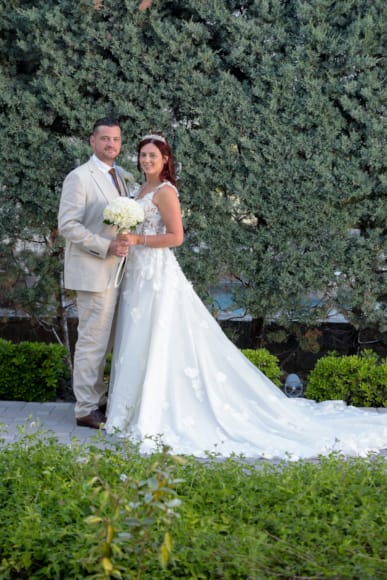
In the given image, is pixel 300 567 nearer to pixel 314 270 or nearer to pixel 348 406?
pixel 348 406

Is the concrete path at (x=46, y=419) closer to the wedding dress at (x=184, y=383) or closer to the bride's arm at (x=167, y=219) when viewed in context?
the wedding dress at (x=184, y=383)

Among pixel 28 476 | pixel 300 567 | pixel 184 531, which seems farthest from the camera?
pixel 28 476

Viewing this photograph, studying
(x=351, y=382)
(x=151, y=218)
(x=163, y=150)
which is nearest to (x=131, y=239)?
(x=151, y=218)

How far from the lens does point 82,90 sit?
722 cm

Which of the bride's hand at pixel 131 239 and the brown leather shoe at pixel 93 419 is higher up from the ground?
the bride's hand at pixel 131 239

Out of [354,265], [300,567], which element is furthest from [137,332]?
[300,567]

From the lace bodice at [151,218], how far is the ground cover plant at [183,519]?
2102 mm

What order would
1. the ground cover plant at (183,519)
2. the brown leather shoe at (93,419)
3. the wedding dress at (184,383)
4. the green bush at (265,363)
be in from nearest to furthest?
the ground cover plant at (183,519)
the wedding dress at (184,383)
the brown leather shoe at (93,419)
the green bush at (265,363)

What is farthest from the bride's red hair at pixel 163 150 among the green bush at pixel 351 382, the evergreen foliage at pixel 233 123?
the green bush at pixel 351 382

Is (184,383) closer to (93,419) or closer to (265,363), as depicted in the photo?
(93,419)

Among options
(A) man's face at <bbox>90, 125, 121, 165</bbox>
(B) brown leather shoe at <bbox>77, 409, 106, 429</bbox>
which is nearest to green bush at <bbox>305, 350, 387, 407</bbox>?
(B) brown leather shoe at <bbox>77, 409, 106, 429</bbox>

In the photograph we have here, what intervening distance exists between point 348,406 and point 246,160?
2.34m

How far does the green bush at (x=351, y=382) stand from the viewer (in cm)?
646

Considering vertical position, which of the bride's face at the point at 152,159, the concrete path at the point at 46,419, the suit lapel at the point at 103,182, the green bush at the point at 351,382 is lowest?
the concrete path at the point at 46,419
